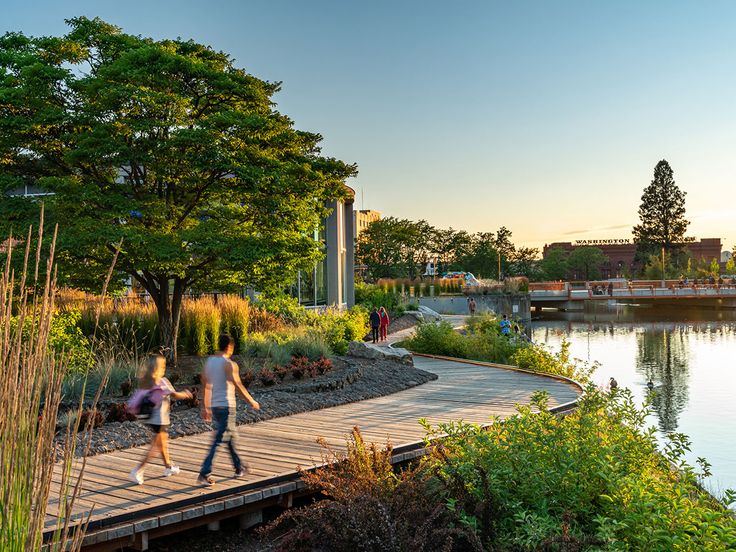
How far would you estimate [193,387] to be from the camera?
10617mm

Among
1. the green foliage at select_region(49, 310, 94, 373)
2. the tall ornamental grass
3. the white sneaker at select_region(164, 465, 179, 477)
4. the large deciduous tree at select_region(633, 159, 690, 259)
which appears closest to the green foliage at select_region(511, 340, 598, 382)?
the green foliage at select_region(49, 310, 94, 373)

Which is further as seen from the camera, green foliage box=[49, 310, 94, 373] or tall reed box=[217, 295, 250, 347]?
tall reed box=[217, 295, 250, 347]

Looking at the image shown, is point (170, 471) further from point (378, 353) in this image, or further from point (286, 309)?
point (286, 309)

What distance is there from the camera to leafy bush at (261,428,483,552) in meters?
5.31

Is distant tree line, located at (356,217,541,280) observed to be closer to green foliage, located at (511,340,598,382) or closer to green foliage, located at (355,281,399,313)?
green foliage, located at (355,281,399,313)

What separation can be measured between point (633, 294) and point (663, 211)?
1090 inches

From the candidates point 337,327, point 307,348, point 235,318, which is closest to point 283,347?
point 307,348

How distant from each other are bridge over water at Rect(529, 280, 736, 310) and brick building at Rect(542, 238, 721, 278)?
6110 centimetres

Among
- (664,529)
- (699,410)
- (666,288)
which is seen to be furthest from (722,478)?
(666,288)

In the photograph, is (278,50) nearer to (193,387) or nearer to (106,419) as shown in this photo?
(193,387)

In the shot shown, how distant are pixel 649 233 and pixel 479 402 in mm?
84919

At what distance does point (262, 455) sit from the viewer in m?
7.42

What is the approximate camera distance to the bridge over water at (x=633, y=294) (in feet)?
203

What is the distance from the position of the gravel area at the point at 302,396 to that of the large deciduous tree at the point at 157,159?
2.29 meters
